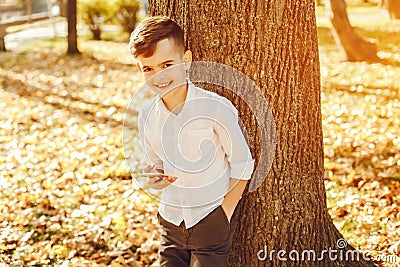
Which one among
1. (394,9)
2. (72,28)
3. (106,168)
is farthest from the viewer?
(394,9)

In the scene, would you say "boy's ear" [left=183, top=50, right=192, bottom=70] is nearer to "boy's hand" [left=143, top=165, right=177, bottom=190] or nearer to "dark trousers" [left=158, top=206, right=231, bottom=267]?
"boy's hand" [left=143, top=165, right=177, bottom=190]

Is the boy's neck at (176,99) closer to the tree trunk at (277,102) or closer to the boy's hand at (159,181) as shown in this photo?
the boy's hand at (159,181)

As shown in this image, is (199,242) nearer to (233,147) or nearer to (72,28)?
(233,147)

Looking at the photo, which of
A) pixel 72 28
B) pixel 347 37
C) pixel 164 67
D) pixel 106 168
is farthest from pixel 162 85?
pixel 72 28

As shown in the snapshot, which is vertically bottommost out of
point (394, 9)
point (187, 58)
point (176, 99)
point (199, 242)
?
point (394, 9)

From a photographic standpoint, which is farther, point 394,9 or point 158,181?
point 394,9

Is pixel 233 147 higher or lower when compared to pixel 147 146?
higher

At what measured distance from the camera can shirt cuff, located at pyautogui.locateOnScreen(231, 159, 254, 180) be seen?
8.35ft

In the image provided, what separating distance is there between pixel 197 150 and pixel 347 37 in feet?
31.3

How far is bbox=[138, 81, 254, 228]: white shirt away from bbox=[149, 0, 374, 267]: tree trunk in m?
0.34

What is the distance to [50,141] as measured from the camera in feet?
23.9

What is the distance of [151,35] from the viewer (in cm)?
241

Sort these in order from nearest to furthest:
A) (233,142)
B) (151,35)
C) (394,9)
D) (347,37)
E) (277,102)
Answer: (151,35) < (233,142) < (277,102) < (347,37) < (394,9)

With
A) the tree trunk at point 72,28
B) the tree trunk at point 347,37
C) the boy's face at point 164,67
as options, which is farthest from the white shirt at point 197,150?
the tree trunk at point 72,28
